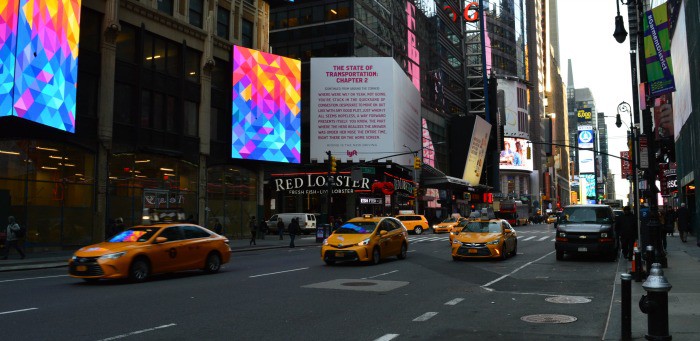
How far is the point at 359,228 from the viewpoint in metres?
19.5

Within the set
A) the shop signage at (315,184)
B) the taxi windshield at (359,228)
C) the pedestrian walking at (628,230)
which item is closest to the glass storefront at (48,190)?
the taxi windshield at (359,228)

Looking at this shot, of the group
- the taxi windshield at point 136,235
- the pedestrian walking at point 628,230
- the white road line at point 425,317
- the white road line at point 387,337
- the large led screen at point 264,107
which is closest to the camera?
the white road line at point 387,337

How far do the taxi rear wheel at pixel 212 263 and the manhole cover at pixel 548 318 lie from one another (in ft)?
32.4

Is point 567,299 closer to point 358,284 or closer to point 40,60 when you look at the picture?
point 358,284

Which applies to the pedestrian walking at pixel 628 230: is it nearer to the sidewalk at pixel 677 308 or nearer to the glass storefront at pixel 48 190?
the sidewalk at pixel 677 308

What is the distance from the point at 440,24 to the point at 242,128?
180ft

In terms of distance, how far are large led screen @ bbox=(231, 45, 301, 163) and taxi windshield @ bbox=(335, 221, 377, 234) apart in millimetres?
19207

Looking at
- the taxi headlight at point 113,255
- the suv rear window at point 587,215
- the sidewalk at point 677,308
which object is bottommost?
the sidewalk at point 677,308

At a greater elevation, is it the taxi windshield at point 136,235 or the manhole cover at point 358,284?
the taxi windshield at point 136,235

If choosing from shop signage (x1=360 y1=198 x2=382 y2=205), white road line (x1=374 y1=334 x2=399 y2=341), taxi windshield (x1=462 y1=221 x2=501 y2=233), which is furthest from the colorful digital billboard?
shop signage (x1=360 y1=198 x2=382 y2=205)

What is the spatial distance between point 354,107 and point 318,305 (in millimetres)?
46023

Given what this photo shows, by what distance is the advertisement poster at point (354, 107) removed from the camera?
181 ft

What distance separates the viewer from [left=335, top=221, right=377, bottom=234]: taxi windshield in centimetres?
1935

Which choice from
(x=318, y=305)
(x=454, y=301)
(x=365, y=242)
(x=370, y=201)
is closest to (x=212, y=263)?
(x=365, y=242)
